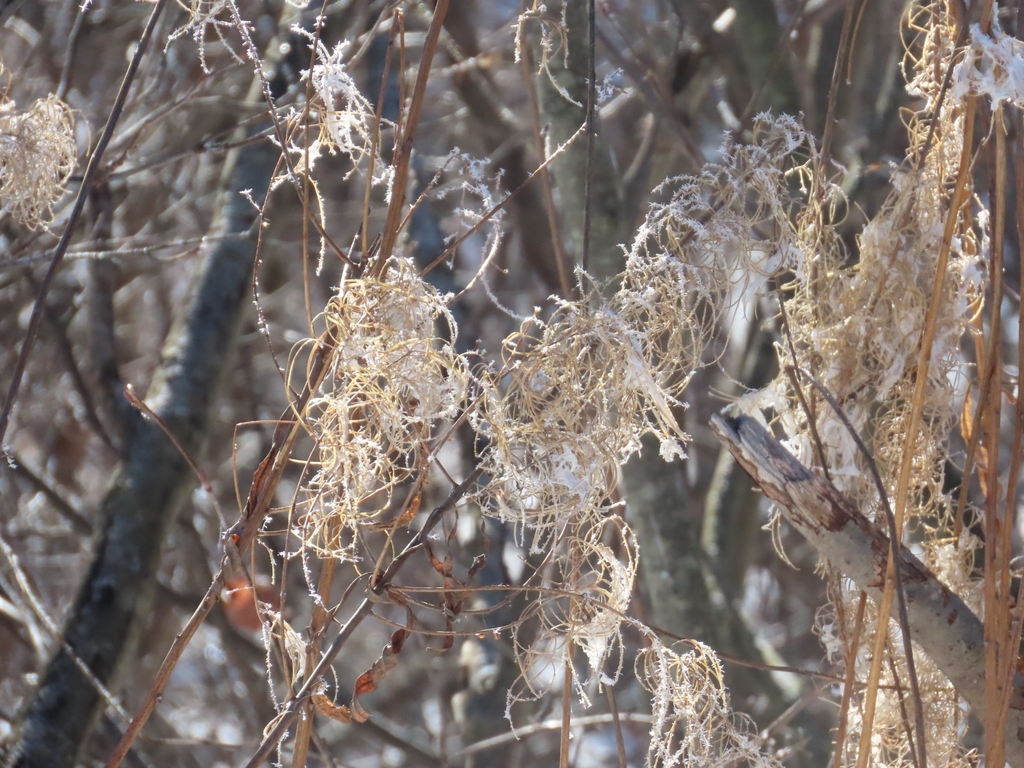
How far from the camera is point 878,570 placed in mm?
544

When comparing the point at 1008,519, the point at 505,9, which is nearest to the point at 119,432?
the point at 1008,519

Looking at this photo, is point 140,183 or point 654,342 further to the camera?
point 140,183

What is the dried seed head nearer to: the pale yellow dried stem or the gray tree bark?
the gray tree bark

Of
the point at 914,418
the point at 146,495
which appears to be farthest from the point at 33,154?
the point at 914,418

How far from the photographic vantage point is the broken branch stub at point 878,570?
1.79 ft

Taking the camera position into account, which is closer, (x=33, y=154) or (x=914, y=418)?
(x=914, y=418)

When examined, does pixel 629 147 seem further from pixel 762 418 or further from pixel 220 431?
pixel 762 418

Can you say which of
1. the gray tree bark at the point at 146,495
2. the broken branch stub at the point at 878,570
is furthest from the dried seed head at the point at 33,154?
the broken branch stub at the point at 878,570

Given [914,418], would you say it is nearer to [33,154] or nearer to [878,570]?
[878,570]

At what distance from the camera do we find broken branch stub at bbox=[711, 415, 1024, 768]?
1.79 ft

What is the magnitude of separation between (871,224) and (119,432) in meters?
1.08

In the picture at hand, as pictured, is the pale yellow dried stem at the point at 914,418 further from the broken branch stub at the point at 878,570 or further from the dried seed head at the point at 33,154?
the dried seed head at the point at 33,154

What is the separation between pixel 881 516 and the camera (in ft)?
1.97

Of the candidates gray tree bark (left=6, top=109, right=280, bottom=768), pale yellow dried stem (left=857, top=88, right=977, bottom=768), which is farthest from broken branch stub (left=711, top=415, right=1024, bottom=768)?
gray tree bark (left=6, top=109, right=280, bottom=768)
